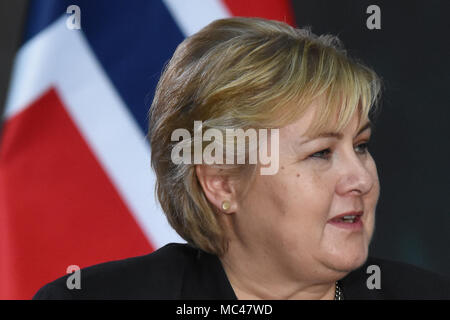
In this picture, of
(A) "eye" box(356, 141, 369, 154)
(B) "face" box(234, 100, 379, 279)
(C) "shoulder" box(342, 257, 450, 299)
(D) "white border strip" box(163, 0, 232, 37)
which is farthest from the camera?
(D) "white border strip" box(163, 0, 232, 37)

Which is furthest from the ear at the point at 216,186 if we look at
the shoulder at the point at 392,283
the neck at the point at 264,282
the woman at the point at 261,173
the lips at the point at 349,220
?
the shoulder at the point at 392,283

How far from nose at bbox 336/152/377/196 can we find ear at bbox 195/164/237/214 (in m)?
0.23

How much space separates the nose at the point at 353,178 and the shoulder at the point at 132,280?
1.39 feet

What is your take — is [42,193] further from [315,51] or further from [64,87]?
[315,51]

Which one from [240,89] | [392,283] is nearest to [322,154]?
[240,89]

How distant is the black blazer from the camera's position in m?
1.58

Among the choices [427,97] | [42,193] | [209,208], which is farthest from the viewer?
[427,97]

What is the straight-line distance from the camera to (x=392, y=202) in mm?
2094

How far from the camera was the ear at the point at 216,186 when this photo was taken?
5.01 ft

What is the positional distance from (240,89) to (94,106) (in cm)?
63

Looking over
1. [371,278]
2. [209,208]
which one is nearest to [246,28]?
[209,208]

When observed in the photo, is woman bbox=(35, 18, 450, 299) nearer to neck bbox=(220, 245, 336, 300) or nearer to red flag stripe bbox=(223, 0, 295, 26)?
neck bbox=(220, 245, 336, 300)

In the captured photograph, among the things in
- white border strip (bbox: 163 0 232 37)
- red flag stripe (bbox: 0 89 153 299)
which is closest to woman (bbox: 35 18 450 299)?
red flag stripe (bbox: 0 89 153 299)

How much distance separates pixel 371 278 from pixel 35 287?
0.90m
